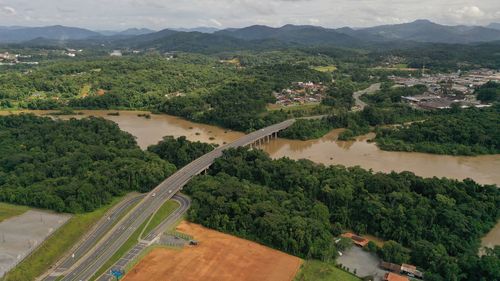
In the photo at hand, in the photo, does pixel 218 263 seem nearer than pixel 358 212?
Yes

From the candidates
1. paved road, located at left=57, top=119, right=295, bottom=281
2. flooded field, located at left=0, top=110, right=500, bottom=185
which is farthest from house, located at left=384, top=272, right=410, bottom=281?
flooded field, located at left=0, top=110, right=500, bottom=185

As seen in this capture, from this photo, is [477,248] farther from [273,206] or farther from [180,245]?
[180,245]

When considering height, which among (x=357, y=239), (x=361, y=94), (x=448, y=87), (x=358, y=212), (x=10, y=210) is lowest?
(x=10, y=210)

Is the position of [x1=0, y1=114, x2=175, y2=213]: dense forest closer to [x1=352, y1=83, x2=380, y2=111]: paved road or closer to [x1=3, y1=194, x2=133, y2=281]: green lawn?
[x1=3, y1=194, x2=133, y2=281]: green lawn

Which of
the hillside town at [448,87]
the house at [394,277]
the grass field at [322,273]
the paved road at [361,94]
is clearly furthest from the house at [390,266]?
the hillside town at [448,87]

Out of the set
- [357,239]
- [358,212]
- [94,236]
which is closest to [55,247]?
[94,236]

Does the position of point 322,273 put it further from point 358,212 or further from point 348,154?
point 348,154

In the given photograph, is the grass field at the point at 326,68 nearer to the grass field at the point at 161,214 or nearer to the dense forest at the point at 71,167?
the dense forest at the point at 71,167
